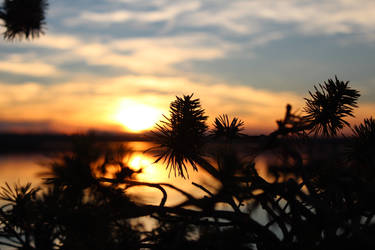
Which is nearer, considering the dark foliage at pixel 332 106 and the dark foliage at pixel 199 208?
the dark foliage at pixel 199 208

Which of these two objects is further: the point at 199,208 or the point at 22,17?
the point at 22,17

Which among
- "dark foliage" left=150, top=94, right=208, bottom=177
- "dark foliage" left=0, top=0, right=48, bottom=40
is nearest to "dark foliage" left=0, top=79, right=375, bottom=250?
"dark foliage" left=150, top=94, right=208, bottom=177

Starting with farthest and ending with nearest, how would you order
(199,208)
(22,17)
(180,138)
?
1. (22,17)
2. (180,138)
3. (199,208)

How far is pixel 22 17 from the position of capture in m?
3.06

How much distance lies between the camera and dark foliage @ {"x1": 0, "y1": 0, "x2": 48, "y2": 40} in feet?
9.93

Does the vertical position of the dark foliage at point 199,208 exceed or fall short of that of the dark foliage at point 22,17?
it falls short

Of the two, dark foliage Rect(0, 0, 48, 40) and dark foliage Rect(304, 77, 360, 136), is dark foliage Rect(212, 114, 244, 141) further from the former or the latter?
dark foliage Rect(0, 0, 48, 40)

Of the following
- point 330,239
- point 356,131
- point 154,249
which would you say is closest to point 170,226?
point 154,249

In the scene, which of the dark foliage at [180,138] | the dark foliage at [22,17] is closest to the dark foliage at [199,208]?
the dark foliage at [180,138]

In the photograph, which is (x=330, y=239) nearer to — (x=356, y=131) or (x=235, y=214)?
(x=235, y=214)

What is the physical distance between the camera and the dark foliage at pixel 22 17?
303cm

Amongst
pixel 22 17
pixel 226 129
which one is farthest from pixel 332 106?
pixel 22 17

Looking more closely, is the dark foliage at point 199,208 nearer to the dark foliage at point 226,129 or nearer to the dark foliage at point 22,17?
the dark foliage at point 226,129

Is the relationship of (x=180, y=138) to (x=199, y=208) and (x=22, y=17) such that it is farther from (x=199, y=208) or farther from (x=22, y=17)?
(x=22, y=17)
